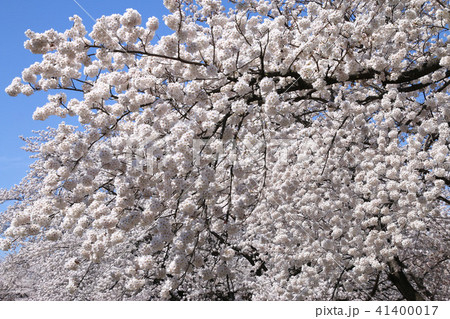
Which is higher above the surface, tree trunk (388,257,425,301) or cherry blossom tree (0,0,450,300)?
cherry blossom tree (0,0,450,300)

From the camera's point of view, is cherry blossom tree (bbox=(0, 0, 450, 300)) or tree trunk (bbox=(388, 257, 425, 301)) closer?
cherry blossom tree (bbox=(0, 0, 450, 300))

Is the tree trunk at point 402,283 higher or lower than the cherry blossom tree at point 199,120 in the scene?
lower

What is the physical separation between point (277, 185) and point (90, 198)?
4.01 m

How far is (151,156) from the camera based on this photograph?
3.93 metres

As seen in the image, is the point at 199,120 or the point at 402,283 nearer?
the point at 199,120

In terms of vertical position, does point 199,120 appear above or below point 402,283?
above

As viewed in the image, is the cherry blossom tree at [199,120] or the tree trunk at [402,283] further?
the tree trunk at [402,283]

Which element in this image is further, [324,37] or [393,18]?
[393,18]

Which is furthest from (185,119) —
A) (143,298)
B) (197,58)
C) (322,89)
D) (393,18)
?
(143,298)

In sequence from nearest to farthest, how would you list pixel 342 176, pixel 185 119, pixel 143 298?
pixel 185 119 → pixel 342 176 → pixel 143 298

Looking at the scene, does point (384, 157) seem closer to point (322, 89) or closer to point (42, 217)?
point (322, 89)

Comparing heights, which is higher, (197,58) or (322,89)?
(197,58)

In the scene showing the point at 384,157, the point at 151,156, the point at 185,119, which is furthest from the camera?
the point at 384,157

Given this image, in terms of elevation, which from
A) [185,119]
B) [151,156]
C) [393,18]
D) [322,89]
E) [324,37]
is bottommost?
[151,156]
